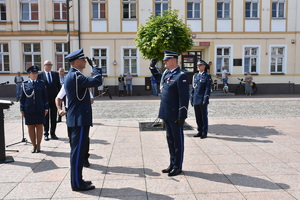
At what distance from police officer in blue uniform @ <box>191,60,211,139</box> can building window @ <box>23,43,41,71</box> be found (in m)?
17.8

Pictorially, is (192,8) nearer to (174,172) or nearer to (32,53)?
(32,53)

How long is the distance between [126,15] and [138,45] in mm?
13900

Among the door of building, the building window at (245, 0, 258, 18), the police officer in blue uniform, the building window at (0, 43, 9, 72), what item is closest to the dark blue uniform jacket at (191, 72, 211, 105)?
the police officer in blue uniform

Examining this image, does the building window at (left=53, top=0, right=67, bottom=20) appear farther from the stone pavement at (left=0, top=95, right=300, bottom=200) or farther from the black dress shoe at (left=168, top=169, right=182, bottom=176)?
the black dress shoe at (left=168, top=169, right=182, bottom=176)

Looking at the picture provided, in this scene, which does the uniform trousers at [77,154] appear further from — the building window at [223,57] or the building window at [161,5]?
the building window at [223,57]

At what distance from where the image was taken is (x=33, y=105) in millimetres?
6164

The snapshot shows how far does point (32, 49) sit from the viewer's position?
22.4 meters

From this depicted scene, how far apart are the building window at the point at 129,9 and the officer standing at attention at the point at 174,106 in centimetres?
1871

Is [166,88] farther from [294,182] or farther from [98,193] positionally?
[294,182]

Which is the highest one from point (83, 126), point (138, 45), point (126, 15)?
point (126, 15)

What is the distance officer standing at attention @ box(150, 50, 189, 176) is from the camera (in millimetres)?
4668

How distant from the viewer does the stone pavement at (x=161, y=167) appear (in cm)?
404

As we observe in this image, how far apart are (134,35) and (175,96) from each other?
18.5 meters

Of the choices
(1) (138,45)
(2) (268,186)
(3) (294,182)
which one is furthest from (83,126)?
(1) (138,45)
